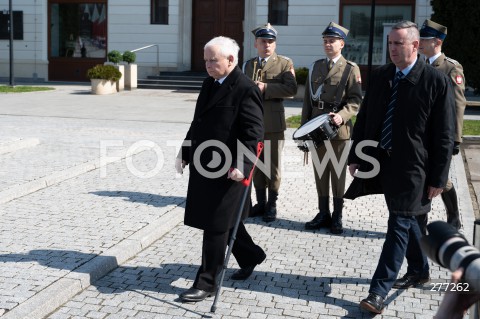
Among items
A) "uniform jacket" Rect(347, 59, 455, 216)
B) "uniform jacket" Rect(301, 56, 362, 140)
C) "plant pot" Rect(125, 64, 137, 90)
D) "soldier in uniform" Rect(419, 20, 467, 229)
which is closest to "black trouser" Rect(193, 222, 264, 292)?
"uniform jacket" Rect(347, 59, 455, 216)

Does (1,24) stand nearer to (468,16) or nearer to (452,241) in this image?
(468,16)

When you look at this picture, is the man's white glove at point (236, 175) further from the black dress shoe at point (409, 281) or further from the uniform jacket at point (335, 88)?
the uniform jacket at point (335, 88)

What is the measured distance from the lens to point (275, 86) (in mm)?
7090

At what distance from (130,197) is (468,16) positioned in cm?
1371

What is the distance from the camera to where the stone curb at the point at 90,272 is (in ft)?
14.9

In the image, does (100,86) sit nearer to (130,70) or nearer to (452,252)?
(130,70)

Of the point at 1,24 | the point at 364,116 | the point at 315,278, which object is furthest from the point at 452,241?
the point at 1,24

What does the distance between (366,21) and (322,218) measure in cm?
1998

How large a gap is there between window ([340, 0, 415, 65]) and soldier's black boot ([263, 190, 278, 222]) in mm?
18924

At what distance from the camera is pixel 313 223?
6.96 m

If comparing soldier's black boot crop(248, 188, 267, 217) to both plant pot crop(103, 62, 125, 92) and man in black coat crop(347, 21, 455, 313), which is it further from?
plant pot crop(103, 62, 125, 92)

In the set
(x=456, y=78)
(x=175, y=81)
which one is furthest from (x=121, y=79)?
(x=456, y=78)

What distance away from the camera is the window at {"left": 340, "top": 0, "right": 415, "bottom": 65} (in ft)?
83.6

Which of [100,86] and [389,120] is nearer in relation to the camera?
[389,120]
